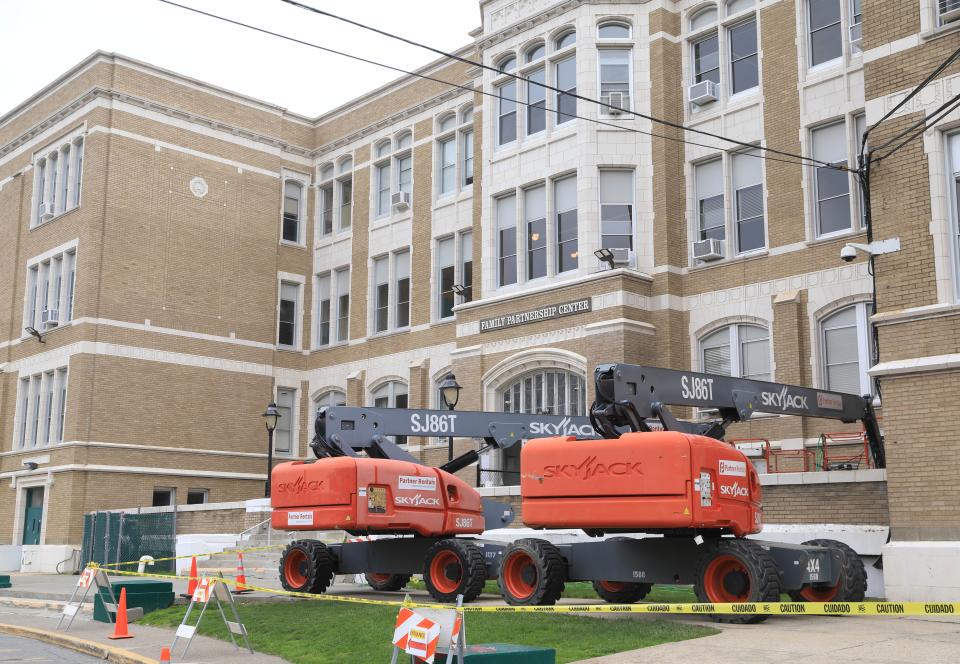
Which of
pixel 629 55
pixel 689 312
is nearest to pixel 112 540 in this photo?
pixel 689 312

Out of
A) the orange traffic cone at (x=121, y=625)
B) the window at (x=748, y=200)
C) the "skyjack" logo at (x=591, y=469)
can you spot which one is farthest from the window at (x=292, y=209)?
the "skyjack" logo at (x=591, y=469)

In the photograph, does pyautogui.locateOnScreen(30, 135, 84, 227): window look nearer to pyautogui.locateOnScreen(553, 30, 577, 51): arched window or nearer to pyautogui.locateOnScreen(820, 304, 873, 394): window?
pyautogui.locateOnScreen(553, 30, 577, 51): arched window

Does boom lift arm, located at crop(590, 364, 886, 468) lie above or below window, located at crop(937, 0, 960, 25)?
below

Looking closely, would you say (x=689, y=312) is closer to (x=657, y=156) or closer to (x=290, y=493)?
(x=657, y=156)

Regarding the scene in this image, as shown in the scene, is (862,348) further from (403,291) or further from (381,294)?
(381,294)

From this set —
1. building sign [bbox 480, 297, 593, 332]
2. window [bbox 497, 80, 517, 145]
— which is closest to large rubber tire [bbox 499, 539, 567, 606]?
building sign [bbox 480, 297, 593, 332]

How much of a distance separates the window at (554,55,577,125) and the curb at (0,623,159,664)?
18777 millimetres

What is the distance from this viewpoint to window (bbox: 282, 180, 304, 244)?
41.1 meters

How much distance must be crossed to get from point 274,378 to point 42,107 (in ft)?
43.1

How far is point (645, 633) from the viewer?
12.1 m

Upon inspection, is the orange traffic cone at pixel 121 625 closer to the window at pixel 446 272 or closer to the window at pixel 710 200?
the window at pixel 710 200

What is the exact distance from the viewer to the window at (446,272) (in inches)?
1388

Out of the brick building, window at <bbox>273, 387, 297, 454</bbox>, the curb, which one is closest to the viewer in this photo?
the curb

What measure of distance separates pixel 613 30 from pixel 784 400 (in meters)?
16.2
